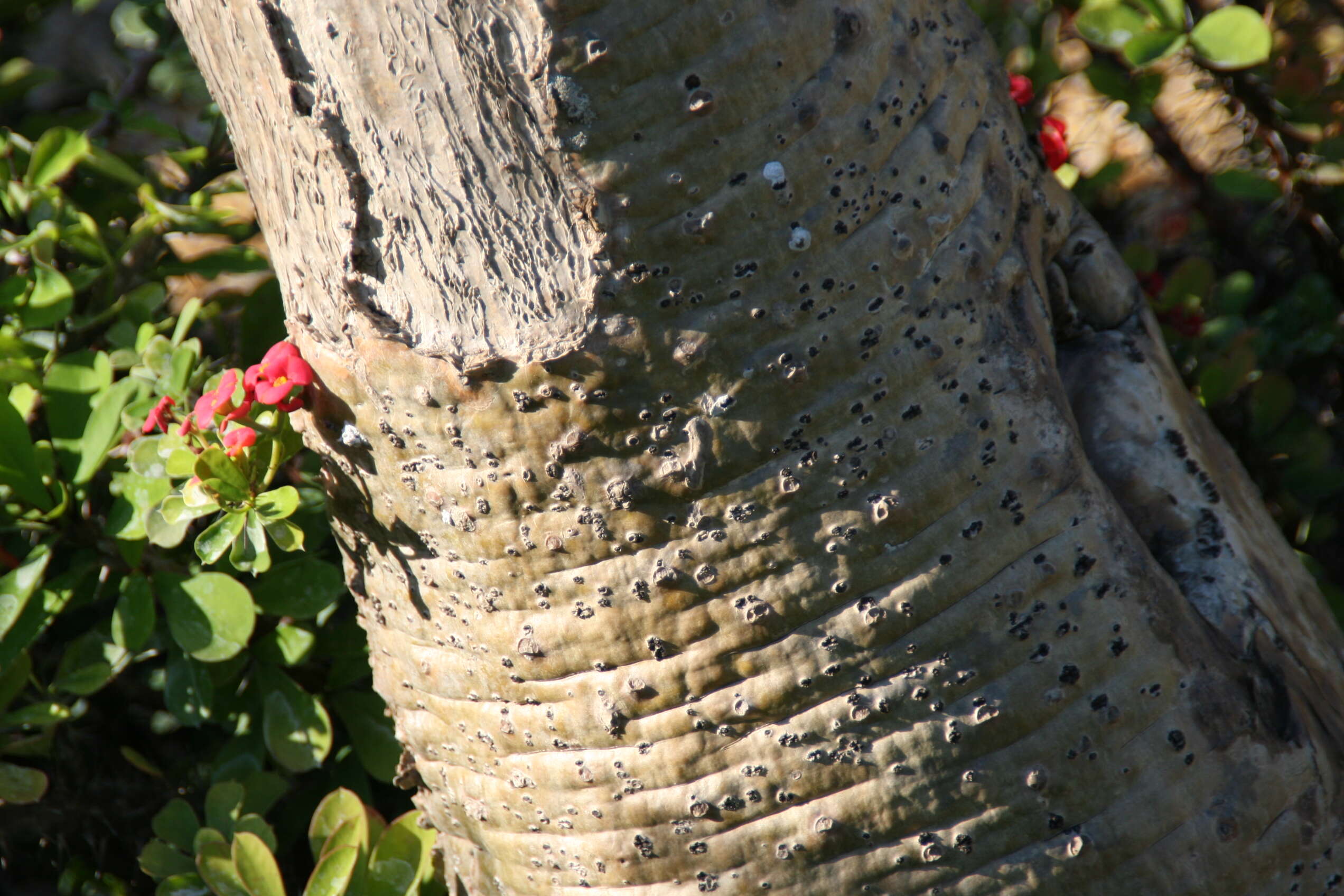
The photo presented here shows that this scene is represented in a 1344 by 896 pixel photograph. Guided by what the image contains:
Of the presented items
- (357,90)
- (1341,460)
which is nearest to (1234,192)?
(1341,460)

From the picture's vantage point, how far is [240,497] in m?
1.20

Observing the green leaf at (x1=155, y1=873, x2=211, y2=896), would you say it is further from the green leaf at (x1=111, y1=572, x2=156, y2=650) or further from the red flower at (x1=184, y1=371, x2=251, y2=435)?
the red flower at (x1=184, y1=371, x2=251, y2=435)

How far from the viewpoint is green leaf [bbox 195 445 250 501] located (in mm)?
1163

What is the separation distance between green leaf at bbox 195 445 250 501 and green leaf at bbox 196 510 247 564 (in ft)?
0.08

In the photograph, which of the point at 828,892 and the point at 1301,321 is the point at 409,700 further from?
the point at 1301,321

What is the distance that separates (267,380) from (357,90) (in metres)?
0.35

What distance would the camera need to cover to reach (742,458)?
1049 millimetres

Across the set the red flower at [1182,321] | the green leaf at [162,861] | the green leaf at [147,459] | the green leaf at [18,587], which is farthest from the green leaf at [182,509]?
the red flower at [1182,321]

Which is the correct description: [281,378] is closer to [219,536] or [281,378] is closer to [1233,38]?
[219,536]

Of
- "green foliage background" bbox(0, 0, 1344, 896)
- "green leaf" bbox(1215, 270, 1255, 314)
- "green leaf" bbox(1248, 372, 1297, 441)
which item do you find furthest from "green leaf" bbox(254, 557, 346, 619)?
"green leaf" bbox(1215, 270, 1255, 314)

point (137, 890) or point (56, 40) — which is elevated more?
point (56, 40)

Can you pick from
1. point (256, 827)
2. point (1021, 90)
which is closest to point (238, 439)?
point (256, 827)

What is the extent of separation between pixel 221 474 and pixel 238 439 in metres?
0.05

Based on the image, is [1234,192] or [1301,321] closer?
[1234,192]
